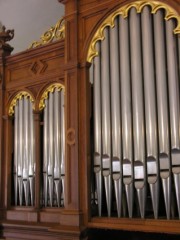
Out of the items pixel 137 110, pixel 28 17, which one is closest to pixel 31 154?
pixel 137 110

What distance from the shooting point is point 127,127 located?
3969 mm

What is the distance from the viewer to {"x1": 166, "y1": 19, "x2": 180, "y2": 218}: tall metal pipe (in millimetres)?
3594

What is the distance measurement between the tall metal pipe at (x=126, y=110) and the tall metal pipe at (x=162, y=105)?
320 millimetres

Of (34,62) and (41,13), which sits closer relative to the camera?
(34,62)

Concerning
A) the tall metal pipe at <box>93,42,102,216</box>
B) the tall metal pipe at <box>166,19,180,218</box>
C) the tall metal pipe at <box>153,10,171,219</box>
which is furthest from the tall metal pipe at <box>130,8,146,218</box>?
the tall metal pipe at <box>93,42,102,216</box>

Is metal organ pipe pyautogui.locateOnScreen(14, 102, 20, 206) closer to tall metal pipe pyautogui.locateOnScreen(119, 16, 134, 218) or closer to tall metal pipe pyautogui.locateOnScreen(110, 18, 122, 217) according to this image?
tall metal pipe pyautogui.locateOnScreen(110, 18, 122, 217)

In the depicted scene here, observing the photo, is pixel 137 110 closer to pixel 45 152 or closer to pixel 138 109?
pixel 138 109

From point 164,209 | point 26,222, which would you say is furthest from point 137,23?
point 26,222

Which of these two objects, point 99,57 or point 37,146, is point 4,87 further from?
point 99,57

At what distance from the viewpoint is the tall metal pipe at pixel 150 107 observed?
368 centimetres

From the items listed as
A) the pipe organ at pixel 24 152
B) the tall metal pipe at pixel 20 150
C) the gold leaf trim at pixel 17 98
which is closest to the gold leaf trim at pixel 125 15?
the gold leaf trim at pixel 17 98

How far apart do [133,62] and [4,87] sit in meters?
2.13

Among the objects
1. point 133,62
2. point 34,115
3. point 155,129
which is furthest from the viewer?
point 34,115

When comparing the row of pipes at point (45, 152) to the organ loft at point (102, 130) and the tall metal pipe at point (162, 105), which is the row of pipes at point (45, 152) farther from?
the tall metal pipe at point (162, 105)
